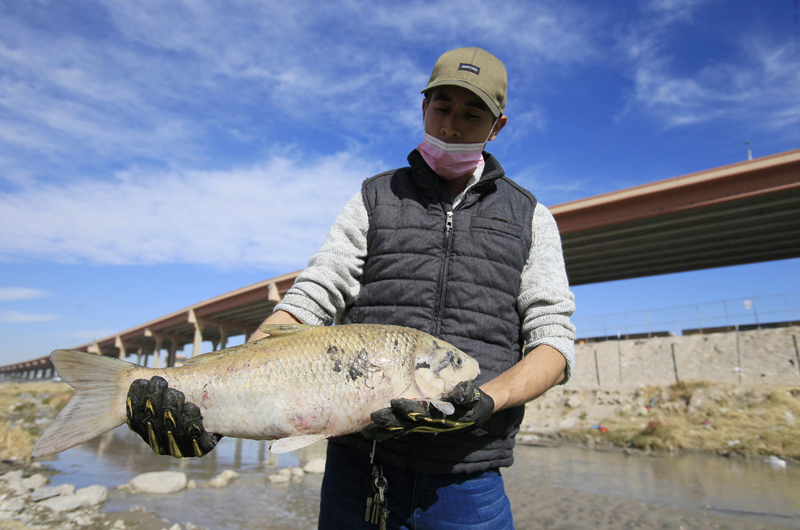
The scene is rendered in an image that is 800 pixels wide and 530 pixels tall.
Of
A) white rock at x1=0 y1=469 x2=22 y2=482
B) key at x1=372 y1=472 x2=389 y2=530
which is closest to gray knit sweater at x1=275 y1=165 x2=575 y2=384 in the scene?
key at x1=372 y1=472 x2=389 y2=530

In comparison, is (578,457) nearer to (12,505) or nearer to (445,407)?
(12,505)

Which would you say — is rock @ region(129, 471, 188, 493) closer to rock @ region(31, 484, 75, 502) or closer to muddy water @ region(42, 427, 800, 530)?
muddy water @ region(42, 427, 800, 530)

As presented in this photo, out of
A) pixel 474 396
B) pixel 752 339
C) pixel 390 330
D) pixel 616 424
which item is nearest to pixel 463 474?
pixel 474 396

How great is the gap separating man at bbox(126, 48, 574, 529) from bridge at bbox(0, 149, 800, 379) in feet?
40.5

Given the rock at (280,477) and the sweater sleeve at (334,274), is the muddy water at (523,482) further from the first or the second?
the sweater sleeve at (334,274)

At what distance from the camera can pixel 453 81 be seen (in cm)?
209

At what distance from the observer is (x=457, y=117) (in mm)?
2279

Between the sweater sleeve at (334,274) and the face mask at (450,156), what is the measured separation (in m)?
0.42

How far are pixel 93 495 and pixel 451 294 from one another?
695 cm

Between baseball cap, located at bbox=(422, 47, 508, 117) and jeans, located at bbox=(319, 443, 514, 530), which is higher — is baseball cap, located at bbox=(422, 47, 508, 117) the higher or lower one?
the higher one

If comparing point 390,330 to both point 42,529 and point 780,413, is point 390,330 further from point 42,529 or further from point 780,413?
point 780,413

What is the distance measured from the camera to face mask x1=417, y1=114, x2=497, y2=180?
7.58ft

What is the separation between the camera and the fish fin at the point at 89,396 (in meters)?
1.76

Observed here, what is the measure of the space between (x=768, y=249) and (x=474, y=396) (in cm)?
1925
